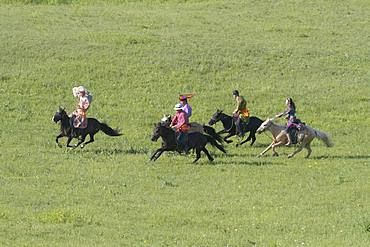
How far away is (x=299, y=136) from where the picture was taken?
2722 cm

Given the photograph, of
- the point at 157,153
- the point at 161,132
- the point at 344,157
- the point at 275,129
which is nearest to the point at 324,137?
the point at 344,157

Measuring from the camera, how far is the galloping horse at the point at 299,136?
27188 millimetres

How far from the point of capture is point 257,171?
24.6 m

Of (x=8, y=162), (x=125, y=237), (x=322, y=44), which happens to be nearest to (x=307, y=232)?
(x=125, y=237)

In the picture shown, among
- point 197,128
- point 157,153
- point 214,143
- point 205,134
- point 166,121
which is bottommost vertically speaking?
point 157,153

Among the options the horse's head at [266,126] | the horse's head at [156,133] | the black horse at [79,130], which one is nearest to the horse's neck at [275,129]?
the horse's head at [266,126]

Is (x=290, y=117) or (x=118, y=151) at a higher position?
(x=290, y=117)

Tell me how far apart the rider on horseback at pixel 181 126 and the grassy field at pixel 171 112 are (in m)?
0.61

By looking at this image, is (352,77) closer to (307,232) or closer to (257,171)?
(257,171)

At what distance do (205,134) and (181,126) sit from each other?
830 mm

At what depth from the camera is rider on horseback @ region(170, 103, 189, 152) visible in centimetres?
2566

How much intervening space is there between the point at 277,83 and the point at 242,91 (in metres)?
2.13

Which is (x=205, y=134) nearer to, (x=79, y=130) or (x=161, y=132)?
(x=161, y=132)

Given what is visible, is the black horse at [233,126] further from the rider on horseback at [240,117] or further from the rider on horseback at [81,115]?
the rider on horseback at [81,115]
